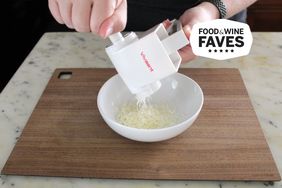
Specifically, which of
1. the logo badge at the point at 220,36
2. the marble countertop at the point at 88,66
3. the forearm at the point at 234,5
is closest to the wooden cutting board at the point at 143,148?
the marble countertop at the point at 88,66

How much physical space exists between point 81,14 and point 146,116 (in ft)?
0.83

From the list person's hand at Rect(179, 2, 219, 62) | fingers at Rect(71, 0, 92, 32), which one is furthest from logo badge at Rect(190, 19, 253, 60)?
fingers at Rect(71, 0, 92, 32)

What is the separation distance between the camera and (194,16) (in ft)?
2.85

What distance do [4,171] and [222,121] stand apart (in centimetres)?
45

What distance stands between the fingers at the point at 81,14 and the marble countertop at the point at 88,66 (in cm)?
27

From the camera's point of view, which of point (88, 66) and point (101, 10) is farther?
point (88, 66)

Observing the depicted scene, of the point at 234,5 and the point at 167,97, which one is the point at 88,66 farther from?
the point at 234,5

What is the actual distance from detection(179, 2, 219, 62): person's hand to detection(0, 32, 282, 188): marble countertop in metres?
0.13

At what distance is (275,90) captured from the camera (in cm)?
85

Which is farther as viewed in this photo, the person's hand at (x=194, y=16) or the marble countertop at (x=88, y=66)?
the person's hand at (x=194, y=16)

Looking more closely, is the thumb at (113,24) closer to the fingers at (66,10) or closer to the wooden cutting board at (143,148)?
the fingers at (66,10)

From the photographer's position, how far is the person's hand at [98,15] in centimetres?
63

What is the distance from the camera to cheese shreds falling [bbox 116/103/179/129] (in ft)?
2.39

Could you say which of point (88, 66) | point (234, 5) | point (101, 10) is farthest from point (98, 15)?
point (234, 5)
